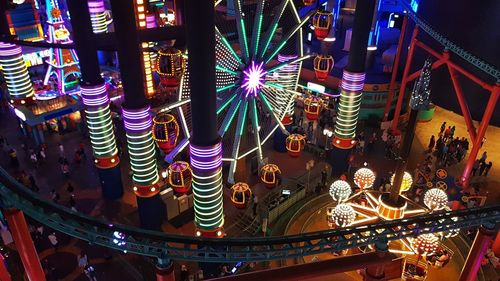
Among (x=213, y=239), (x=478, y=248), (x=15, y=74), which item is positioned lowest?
(x=15, y=74)

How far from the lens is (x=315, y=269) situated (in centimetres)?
670

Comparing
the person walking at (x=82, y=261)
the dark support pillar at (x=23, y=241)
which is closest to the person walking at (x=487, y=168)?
the person walking at (x=82, y=261)

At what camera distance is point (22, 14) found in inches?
1179

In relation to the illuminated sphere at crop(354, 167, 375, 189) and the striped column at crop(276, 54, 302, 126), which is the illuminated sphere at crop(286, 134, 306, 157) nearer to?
the striped column at crop(276, 54, 302, 126)

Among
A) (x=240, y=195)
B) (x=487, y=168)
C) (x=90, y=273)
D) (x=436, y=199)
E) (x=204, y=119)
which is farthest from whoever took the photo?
(x=487, y=168)

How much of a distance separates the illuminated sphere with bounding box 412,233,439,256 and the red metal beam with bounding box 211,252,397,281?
5317 mm

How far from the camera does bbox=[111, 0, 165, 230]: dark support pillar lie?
13055 mm

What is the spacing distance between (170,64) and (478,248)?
898 centimetres

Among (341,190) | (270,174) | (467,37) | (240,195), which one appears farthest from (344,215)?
(467,37)

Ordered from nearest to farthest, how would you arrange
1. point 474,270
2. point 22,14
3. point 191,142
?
point 474,270
point 191,142
point 22,14

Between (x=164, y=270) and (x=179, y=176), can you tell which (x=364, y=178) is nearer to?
(x=179, y=176)

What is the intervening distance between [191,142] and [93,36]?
592 cm

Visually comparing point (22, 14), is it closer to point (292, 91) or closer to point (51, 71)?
point (51, 71)

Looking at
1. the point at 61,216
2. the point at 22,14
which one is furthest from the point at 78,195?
the point at 22,14
